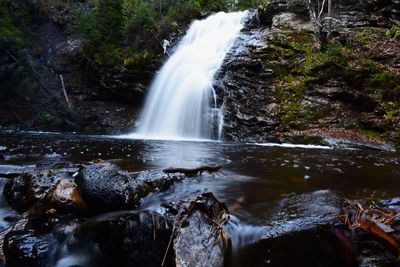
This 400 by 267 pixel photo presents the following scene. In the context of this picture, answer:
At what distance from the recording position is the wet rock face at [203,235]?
317 cm

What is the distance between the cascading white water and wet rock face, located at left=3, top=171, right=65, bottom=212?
871cm

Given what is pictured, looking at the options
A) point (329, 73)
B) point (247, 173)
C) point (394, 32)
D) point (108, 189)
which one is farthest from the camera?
point (394, 32)

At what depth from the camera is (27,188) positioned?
4816mm

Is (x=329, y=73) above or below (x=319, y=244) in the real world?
above

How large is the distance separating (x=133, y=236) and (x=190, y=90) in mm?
11353

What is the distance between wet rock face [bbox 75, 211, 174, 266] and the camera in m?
3.40

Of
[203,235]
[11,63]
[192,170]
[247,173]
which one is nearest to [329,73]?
[247,173]

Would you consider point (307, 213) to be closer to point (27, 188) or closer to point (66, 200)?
point (66, 200)

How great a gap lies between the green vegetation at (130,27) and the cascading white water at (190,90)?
1509 mm

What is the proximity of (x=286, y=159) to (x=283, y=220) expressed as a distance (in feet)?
14.6

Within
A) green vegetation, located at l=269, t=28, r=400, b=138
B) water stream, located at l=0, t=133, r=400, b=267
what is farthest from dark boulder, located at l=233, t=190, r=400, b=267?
green vegetation, located at l=269, t=28, r=400, b=138

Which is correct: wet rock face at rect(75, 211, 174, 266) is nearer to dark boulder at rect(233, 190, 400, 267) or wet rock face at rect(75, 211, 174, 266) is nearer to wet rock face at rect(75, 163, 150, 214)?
wet rock face at rect(75, 163, 150, 214)

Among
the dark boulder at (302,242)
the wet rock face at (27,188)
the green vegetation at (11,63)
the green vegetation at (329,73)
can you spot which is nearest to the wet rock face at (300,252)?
the dark boulder at (302,242)

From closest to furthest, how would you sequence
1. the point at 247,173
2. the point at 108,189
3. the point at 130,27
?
the point at 108,189 < the point at 247,173 < the point at 130,27
